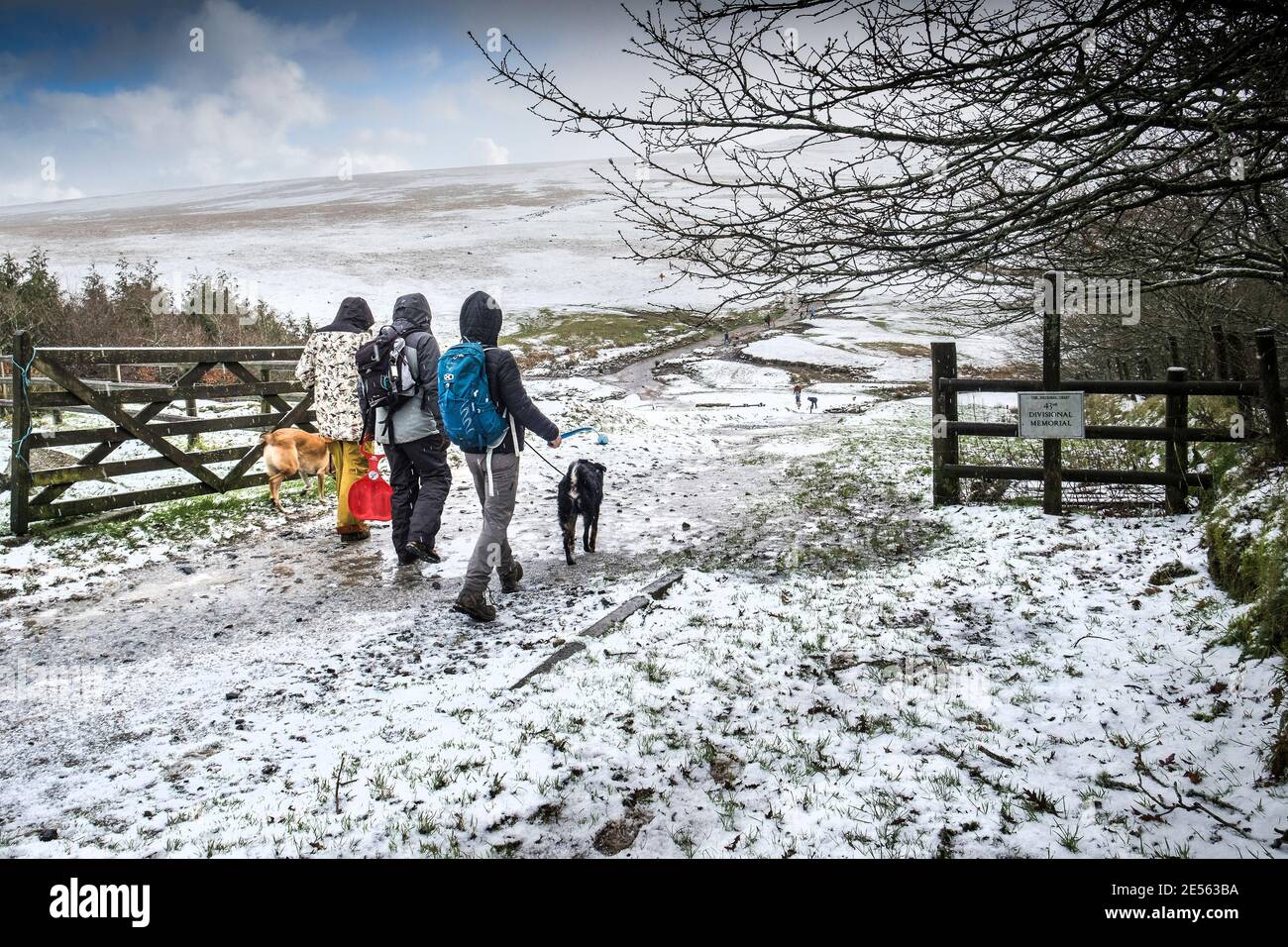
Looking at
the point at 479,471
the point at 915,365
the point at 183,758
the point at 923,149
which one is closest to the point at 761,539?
the point at 479,471

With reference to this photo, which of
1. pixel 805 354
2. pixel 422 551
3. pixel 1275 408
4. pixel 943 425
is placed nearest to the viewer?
pixel 1275 408

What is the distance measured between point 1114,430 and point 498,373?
6746 millimetres

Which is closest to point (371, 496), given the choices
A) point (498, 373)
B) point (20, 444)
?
point (498, 373)

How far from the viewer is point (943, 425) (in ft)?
28.9

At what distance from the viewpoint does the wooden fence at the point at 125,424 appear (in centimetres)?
779

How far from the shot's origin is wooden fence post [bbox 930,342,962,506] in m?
8.90

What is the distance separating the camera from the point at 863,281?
3.73m

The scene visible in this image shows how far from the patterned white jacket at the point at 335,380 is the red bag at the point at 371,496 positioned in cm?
44

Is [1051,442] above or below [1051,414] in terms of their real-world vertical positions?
below

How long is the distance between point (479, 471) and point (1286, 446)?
7078 millimetres

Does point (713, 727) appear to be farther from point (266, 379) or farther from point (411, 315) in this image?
point (266, 379)

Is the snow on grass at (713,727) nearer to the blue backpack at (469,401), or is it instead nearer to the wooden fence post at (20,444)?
the blue backpack at (469,401)

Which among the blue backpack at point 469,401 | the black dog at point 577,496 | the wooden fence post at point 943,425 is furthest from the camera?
the wooden fence post at point 943,425

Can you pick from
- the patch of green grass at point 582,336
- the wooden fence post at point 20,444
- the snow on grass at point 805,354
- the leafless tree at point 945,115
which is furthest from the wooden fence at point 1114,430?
the snow on grass at point 805,354
